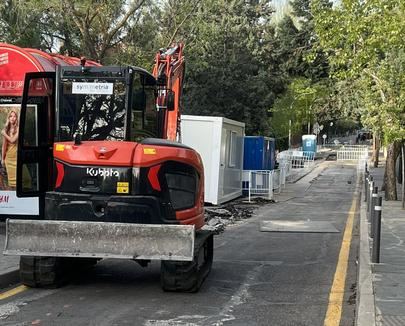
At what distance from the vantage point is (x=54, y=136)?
7.41 m

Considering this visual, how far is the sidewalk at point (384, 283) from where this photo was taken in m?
5.63

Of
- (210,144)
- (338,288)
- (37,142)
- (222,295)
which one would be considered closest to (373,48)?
(210,144)

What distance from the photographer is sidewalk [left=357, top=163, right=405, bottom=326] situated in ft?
18.5

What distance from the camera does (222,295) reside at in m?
7.33

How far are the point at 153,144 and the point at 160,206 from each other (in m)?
0.76

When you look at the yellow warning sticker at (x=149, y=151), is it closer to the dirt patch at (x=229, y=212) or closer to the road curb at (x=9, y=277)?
the road curb at (x=9, y=277)

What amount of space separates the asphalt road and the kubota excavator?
1.29 ft

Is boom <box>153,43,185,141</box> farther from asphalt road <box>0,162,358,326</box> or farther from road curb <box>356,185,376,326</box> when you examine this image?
road curb <box>356,185,376,326</box>

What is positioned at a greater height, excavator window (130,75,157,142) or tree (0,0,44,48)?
tree (0,0,44,48)

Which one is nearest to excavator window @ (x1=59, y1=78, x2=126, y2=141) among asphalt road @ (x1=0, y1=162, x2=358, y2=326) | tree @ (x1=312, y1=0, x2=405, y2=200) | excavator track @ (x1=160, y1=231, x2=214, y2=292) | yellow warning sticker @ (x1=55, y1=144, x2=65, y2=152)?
yellow warning sticker @ (x1=55, y1=144, x2=65, y2=152)

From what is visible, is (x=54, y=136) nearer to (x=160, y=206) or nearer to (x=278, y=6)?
(x=160, y=206)

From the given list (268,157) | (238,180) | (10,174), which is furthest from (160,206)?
(268,157)

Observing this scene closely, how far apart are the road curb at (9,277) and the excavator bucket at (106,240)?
0.98 meters

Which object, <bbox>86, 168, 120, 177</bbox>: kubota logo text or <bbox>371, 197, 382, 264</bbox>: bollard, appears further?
<bbox>371, 197, 382, 264</bbox>: bollard
